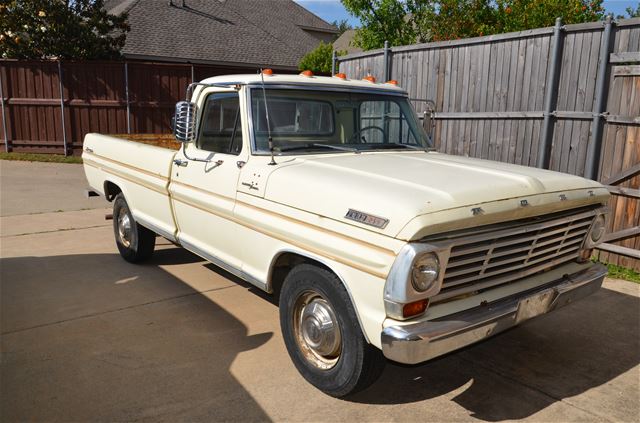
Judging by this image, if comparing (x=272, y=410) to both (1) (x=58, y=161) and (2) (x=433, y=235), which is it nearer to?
(2) (x=433, y=235)

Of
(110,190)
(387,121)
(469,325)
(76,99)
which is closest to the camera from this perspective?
(469,325)

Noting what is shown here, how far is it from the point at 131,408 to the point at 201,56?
65.8 ft

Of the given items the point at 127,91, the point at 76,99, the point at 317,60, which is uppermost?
the point at 317,60

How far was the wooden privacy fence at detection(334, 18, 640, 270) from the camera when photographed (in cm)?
580

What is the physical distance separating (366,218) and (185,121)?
214 centimetres

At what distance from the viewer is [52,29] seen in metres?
15.8

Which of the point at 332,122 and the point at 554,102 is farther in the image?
the point at 554,102

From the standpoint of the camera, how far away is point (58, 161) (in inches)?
565

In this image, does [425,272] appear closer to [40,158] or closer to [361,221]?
[361,221]

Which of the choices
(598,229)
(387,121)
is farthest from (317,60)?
(598,229)

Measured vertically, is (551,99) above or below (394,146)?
above

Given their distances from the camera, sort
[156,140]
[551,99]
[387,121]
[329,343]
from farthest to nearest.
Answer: [156,140] → [551,99] → [387,121] → [329,343]

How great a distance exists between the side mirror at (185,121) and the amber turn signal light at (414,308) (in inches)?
97.5

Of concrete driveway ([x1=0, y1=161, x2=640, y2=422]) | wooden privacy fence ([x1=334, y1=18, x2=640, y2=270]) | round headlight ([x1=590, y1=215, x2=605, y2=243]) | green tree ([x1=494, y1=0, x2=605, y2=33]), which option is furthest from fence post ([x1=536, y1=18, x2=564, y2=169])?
green tree ([x1=494, y1=0, x2=605, y2=33])
